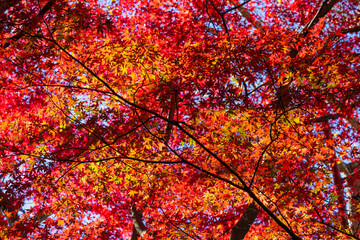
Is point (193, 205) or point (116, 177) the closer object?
point (116, 177)

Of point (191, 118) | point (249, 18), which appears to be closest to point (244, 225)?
point (191, 118)

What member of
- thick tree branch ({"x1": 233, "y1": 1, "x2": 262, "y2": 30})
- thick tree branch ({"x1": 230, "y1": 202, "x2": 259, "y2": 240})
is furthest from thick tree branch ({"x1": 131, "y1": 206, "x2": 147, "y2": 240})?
thick tree branch ({"x1": 233, "y1": 1, "x2": 262, "y2": 30})

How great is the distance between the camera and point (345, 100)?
13.4ft

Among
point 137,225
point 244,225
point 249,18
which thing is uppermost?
point 249,18

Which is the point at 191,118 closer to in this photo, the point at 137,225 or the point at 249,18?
the point at 137,225

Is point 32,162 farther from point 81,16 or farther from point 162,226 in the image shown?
point 162,226

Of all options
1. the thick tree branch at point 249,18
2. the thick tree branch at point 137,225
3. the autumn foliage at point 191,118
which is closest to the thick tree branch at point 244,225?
the autumn foliage at point 191,118

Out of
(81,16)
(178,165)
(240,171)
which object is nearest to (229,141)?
(240,171)

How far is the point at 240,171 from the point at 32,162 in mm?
3688

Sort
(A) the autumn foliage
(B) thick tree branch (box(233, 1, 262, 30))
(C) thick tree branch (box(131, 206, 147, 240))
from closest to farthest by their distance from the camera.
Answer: (A) the autumn foliage < (C) thick tree branch (box(131, 206, 147, 240)) < (B) thick tree branch (box(233, 1, 262, 30))

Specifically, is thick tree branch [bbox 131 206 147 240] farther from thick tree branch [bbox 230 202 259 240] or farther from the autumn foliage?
thick tree branch [bbox 230 202 259 240]

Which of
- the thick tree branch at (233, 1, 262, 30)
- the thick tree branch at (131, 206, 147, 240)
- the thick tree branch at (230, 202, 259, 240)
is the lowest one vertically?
the thick tree branch at (230, 202, 259, 240)

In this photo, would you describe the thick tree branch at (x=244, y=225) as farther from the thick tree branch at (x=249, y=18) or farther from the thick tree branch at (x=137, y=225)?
the thick tree branch at (x=249, y=18)

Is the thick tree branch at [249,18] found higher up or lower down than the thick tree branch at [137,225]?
higher up
